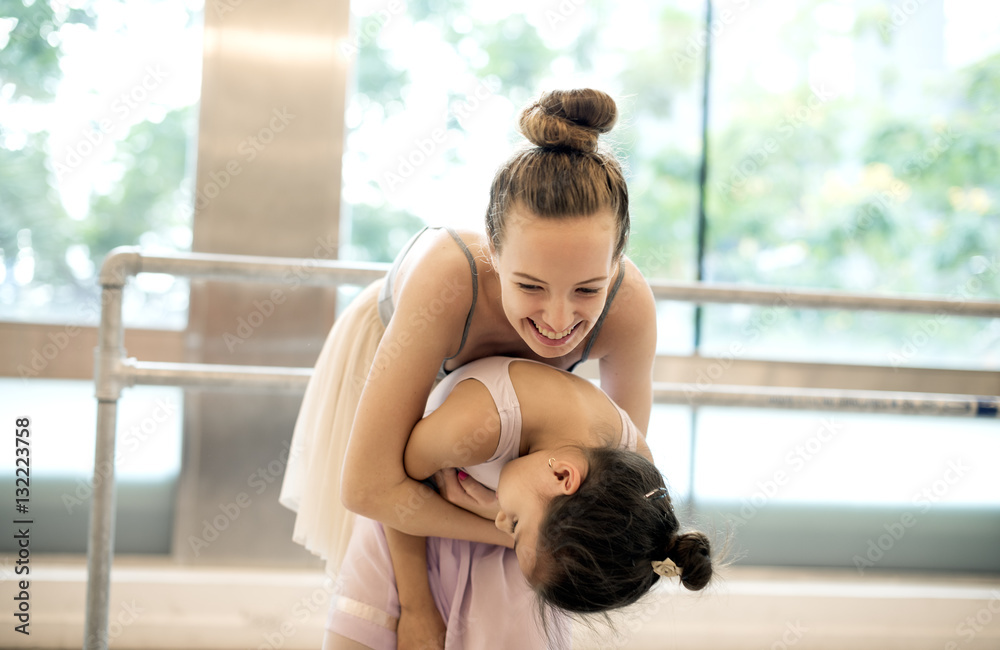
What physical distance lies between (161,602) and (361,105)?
1460mm

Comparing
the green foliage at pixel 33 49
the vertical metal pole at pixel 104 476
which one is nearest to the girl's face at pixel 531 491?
the vertical metal pole at pixel 104 476

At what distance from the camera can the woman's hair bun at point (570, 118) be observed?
1018 millimetres

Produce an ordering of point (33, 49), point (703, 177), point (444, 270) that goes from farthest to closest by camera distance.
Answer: point (703, 177), point (33, 49), point (444, 270)

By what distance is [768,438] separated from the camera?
95.7 inches

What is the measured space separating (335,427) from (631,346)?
57cm

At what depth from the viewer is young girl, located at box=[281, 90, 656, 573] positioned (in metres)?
0.99

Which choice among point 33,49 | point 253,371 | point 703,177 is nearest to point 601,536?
point 253,371

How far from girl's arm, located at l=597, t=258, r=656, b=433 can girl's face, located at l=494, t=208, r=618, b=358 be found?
0.39 feet

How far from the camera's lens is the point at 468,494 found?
1.11 m

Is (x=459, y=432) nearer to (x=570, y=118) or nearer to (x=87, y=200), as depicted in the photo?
(x=570, y=118)

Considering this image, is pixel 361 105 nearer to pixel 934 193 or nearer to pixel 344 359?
pixel 344 359

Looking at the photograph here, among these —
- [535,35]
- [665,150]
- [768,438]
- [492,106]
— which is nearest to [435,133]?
[492,106]

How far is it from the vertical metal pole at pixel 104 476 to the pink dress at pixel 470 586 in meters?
0.55

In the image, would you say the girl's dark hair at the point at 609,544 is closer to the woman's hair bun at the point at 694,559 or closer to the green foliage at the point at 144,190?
the woman's hair bun at the point at 694,559
